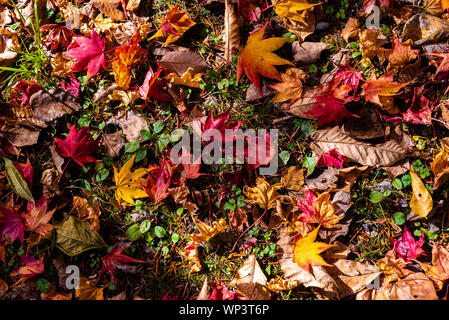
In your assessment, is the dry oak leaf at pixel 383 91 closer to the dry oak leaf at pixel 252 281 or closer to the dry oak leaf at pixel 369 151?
the dry oak leaf at pixel 369 151

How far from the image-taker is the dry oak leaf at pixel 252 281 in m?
1.58

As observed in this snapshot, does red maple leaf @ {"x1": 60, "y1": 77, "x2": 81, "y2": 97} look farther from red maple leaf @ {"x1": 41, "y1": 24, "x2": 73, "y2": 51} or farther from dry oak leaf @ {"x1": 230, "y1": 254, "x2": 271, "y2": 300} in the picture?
dry oak leaf @ {"x1": 230, "y1": 254, "x2": 271, "y2": 300}

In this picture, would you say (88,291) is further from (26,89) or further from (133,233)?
(26,89)

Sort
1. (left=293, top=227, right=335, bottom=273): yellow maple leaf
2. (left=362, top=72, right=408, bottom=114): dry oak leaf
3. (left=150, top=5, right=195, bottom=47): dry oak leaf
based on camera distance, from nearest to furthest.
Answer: (left=293, top=227, right=335, bottom=273): yellow maple leaf
(left=362, top=72, right=408, bottom=114): dry oak leaf
(left=150, top=5, right=195, bottom=47): dry oak leaf

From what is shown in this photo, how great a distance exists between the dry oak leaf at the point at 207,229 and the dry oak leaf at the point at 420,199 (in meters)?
1.02

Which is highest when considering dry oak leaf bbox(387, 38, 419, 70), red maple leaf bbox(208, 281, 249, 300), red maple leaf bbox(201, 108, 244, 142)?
dry oak leaf bbox(387, 38, 419, 70)

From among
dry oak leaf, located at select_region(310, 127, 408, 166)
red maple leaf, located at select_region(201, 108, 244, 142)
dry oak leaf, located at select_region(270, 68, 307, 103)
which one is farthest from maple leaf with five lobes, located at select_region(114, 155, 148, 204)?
dry oak leaf, located at select_region(310, 127, 408, 166)

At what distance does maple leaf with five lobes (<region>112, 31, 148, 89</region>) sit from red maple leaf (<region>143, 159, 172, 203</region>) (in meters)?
0.52

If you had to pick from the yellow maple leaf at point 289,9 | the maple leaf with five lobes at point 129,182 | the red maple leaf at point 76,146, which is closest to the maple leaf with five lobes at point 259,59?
the yellow maple leaf at point 289,9

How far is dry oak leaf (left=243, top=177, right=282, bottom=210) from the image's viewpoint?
5.37ft

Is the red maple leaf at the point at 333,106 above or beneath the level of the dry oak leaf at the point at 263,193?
above

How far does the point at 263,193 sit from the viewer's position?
1638 mm

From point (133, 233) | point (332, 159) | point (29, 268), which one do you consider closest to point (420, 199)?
point (332, 159)
